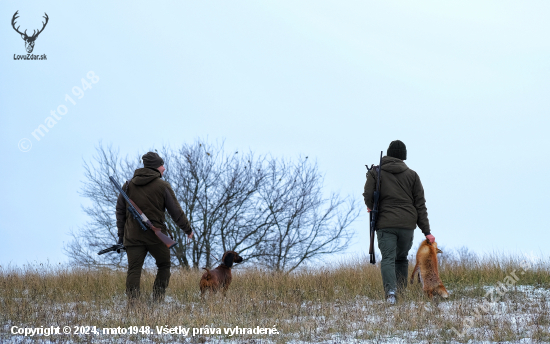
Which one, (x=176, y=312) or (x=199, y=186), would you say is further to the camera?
(x=199, y=186)

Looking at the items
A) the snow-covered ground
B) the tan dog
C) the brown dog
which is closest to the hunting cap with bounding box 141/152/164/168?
the brown dog

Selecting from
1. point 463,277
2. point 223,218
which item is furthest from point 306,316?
point 223,218

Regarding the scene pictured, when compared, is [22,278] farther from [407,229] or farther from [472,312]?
[472,312]

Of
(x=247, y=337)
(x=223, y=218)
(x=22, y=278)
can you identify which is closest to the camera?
(x=247, y=337)

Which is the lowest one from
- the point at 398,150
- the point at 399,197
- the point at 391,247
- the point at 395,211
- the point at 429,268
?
the point at 429,268

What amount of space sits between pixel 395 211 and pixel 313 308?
A: 166 centimetres

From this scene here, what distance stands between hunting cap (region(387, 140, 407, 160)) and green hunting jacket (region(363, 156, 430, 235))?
0.12m

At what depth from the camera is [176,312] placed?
21.0 ft

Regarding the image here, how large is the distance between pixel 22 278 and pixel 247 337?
685 cm

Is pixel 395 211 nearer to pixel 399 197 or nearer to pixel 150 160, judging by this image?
pixel 399 197

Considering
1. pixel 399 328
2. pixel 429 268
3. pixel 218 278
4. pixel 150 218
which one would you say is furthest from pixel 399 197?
pixel 150 218

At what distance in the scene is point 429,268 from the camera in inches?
266

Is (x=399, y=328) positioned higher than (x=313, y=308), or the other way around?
(x=313, y=308)

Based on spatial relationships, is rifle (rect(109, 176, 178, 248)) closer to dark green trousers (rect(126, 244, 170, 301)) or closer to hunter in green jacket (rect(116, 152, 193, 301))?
hunter in green jacket (rect(116, 152, 193, 301))
